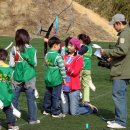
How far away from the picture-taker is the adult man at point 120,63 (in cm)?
900

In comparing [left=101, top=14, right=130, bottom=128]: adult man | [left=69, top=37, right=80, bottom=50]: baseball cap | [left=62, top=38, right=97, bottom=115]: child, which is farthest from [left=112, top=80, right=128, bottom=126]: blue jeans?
[left=69, top=37, right=80, bottom=50]: baseball cap

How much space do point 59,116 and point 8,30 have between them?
31612 mm

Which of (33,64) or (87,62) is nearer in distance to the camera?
(33,64)

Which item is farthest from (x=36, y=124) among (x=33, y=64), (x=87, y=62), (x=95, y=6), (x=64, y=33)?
(x=95, y=6)

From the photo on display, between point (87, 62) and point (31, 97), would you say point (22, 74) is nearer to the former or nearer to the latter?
point (31, 97)

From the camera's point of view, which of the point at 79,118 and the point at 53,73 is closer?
the point at 53,73

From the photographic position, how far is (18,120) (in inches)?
393

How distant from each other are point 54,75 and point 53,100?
1.68 feet

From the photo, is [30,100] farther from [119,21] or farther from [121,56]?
[119,21]

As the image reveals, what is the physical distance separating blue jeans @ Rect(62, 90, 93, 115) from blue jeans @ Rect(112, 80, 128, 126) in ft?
4.69

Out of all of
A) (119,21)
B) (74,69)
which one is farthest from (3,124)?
(119,21)

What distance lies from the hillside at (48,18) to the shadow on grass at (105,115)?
29.5 m

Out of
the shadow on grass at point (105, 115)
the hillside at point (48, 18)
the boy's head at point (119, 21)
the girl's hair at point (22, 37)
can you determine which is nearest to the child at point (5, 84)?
the girl's hair at point (22, 37)

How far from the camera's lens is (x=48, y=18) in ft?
139
